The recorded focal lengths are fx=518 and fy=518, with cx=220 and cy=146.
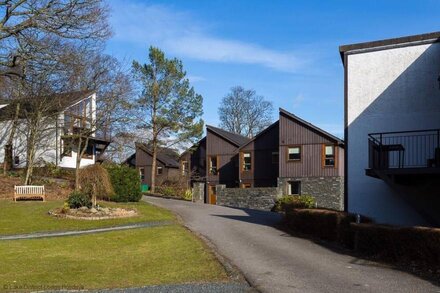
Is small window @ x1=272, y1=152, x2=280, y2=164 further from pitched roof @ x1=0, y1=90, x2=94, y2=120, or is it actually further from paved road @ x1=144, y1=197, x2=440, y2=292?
paved road @ x1=144, y1=197, x2=440, y2=292

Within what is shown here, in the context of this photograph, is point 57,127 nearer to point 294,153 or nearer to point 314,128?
point 294,153

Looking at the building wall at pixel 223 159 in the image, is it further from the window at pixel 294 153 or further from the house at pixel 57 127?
the house at pixel 57 127

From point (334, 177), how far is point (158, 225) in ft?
65.3

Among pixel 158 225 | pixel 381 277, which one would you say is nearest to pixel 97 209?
pixel 158 225

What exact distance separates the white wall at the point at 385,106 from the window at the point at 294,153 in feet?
61.0

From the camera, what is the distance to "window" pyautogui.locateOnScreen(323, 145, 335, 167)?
37.6m

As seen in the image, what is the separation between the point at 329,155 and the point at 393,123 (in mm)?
18593

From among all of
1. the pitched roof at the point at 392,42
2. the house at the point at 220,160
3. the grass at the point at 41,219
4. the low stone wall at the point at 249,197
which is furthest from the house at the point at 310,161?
the pitched roof at the point at 392,42

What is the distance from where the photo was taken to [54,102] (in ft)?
113

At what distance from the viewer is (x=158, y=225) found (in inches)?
793

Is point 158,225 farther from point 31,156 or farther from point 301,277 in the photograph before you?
point 31,156

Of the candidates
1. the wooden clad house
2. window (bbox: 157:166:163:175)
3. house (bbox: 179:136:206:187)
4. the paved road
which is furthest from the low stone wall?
the paved road

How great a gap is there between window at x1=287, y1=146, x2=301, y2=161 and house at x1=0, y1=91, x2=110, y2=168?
551 inches

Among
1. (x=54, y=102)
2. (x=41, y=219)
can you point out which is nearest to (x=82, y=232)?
(x=41, y=219)
